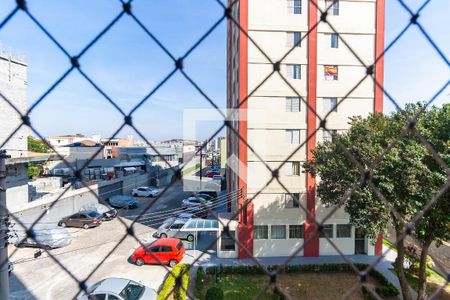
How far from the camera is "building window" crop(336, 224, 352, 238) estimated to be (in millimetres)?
7427

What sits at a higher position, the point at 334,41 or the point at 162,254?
the point at 334,41

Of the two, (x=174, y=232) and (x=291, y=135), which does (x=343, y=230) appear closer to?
(x=291, y=135)

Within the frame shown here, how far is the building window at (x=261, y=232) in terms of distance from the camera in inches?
288

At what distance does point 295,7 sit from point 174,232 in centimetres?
709

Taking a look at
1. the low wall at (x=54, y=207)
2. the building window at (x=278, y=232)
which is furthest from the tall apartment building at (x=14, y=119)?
the building window at (x=278, y=232)

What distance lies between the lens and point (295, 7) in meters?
6.93

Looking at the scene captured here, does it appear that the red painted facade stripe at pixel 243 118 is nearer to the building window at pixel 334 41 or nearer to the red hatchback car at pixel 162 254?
the red hatchback car at pixel 162 254

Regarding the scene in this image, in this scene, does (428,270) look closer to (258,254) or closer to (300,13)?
(258,254)

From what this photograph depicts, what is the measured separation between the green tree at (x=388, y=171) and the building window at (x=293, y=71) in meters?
2.03

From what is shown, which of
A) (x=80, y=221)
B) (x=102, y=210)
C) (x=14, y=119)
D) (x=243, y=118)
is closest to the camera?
(x=243, y=118)

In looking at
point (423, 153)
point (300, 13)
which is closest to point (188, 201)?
point (300, 13)

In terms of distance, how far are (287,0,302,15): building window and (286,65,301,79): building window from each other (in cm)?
130

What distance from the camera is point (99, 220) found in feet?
31.5

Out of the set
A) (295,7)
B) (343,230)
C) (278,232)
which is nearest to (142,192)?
(278,232)
